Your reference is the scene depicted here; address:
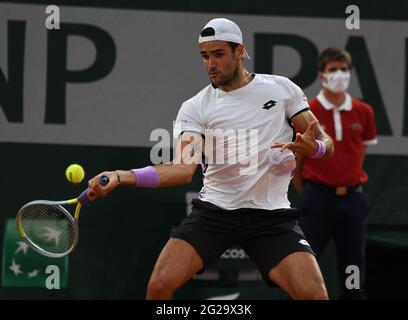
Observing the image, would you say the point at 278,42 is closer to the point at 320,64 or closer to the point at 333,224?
the point at 320,64

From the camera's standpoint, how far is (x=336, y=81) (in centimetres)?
712

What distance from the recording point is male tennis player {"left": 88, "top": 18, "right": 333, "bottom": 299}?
530cm

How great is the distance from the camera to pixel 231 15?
723 centimetres

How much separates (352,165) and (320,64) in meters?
0.72

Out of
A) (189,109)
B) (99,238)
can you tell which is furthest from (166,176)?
(99,238)


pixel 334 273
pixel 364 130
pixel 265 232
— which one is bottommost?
pixel 334 273

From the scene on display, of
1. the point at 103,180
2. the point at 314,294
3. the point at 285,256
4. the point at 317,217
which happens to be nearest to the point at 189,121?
the point at 103,180

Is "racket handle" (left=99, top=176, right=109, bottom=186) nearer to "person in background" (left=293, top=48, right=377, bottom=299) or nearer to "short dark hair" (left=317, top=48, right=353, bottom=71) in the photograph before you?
"person in background" (left=293, top=48, right=377, bottom=299)

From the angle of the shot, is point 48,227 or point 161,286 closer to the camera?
point 161,286

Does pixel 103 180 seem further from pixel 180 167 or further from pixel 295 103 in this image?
pixel 295 103

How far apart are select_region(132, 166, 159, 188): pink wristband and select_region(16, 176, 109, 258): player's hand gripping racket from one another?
1.22 feet

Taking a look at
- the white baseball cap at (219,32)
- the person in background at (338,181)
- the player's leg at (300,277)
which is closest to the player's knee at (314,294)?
the player's leg at (300,277)

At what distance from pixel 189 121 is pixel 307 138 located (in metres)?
0.69

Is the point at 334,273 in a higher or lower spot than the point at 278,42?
lower
